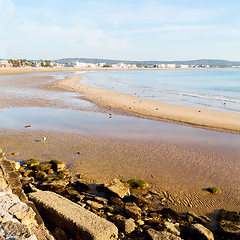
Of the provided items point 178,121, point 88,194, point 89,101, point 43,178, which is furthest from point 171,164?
point 89,101

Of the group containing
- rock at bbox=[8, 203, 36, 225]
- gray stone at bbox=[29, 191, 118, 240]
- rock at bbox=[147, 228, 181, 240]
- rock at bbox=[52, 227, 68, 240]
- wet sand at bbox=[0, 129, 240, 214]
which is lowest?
wet sand at bbox=[0, 129, 240, 214]

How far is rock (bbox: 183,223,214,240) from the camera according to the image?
565 centimetres

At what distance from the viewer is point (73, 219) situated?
17.8 ft

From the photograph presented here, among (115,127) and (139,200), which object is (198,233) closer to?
(139,200)

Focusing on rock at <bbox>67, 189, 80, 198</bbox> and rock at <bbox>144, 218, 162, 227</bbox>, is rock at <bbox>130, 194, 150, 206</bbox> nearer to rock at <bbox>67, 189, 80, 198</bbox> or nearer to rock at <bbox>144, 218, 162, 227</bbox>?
rock at <bbox>144, 218, 162, 227</bbox>

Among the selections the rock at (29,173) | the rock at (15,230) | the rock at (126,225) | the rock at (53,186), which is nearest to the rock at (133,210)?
the rock at (126,225)

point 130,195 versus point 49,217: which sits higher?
point 49,217

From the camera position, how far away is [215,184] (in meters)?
8.78

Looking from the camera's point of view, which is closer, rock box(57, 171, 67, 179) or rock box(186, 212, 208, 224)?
rock box(186, 212, 208, 224)

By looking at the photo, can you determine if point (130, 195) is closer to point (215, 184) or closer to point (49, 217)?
point (49, 217)

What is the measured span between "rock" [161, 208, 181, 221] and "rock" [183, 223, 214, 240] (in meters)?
0.72

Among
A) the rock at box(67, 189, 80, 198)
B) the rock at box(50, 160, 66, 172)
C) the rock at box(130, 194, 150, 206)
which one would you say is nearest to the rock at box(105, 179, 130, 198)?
the rock at box(130, 194, 150, 206)

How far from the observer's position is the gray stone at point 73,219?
5.08 meters

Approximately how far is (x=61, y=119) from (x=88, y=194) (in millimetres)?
11128
